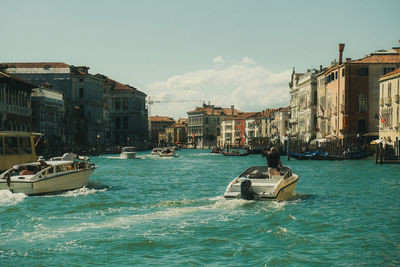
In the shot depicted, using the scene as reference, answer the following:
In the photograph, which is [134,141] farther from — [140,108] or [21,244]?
[21,244]

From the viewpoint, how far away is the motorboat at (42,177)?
67.9ft

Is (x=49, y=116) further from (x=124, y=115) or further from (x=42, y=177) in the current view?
(x=124, y=115)

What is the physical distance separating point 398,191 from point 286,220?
1062 cm

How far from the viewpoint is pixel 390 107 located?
53062mm

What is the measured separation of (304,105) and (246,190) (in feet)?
234

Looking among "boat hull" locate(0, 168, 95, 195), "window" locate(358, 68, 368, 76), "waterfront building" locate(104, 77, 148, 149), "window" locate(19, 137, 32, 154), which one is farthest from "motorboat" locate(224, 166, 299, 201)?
"waterfront building" locate(104, 77, 148, 149)

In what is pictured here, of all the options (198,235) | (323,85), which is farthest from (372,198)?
(323,85)

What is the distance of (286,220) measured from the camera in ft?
51.7

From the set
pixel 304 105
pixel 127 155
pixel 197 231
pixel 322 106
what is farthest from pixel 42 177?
pixel 304 105

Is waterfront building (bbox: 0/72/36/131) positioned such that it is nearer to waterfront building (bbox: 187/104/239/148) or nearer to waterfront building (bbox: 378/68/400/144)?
waterfront building (bbox: 378/68/400/144)

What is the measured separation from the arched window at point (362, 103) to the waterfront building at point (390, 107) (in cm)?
632

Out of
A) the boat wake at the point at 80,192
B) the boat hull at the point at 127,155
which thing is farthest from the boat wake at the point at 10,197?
the boat hull at the point at 127,155

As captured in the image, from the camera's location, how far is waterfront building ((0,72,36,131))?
145 feet

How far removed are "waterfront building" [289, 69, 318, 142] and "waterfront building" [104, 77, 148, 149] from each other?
39425mm
